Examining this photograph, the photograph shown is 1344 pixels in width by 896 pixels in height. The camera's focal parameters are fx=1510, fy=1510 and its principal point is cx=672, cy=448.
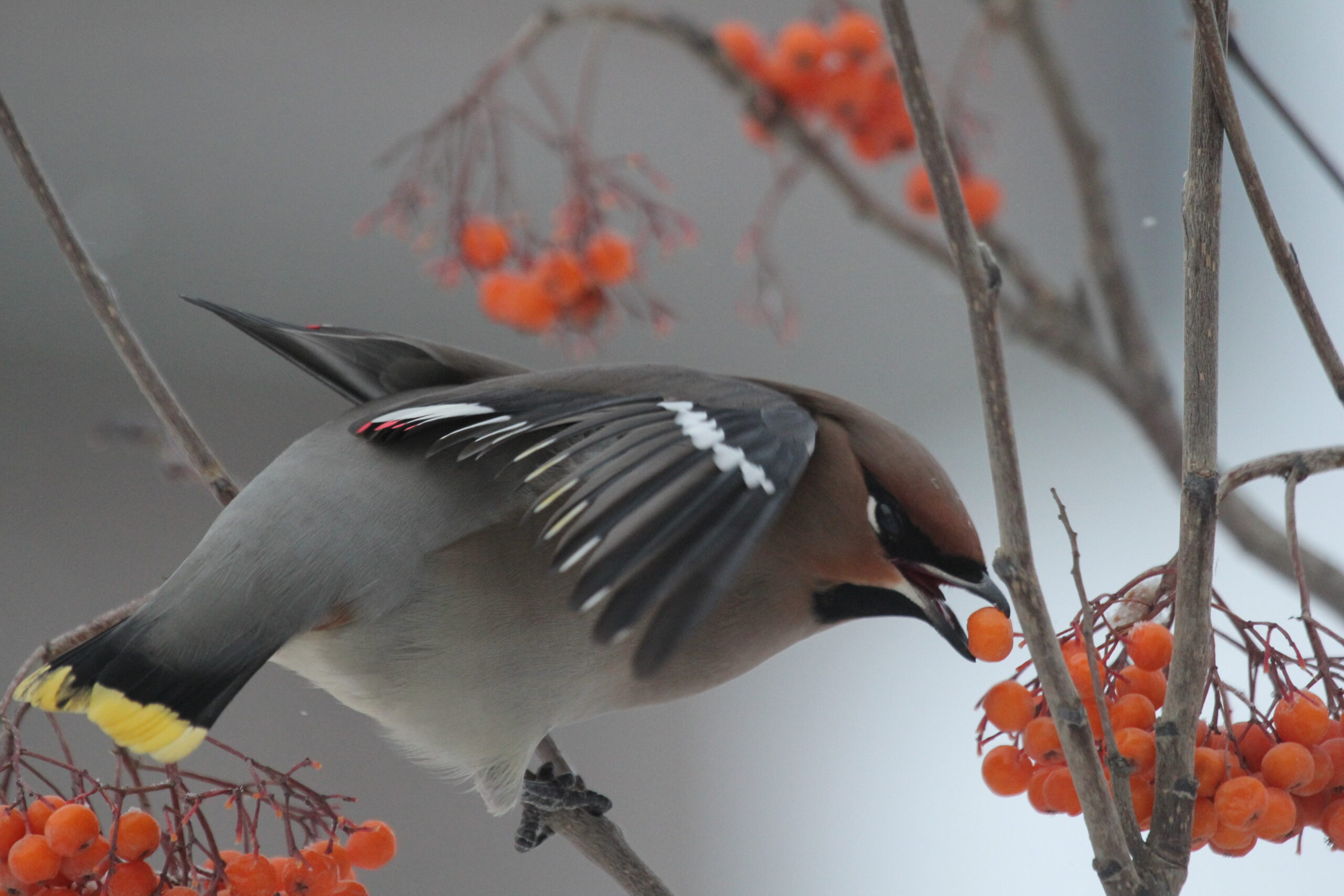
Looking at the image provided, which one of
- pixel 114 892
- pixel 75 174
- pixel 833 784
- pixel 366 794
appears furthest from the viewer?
pixel 75 174

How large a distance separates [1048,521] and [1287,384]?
2.36ft

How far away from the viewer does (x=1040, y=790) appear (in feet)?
3.69

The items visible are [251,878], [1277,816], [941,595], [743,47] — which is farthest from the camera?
[743,47]

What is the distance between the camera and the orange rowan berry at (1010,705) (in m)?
1.12

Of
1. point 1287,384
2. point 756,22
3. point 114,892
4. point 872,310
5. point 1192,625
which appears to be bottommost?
point 114,892

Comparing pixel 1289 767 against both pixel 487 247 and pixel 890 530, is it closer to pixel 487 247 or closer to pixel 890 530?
pixel 890 530

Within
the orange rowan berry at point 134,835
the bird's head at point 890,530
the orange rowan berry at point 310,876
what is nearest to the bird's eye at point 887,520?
the bird's head at point 890,530

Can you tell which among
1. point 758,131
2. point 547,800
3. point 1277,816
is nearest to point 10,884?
point 547,800

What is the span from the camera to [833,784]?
399 centimetres

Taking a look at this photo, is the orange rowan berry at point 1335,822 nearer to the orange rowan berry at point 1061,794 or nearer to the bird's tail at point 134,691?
the orange rowan berry at point 1061,794

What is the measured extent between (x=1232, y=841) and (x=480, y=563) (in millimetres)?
699

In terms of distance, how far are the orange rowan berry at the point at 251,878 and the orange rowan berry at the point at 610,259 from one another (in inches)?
43.6

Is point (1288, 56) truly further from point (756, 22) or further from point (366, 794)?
point (366, 794)

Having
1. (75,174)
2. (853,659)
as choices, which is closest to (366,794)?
(853,659)
